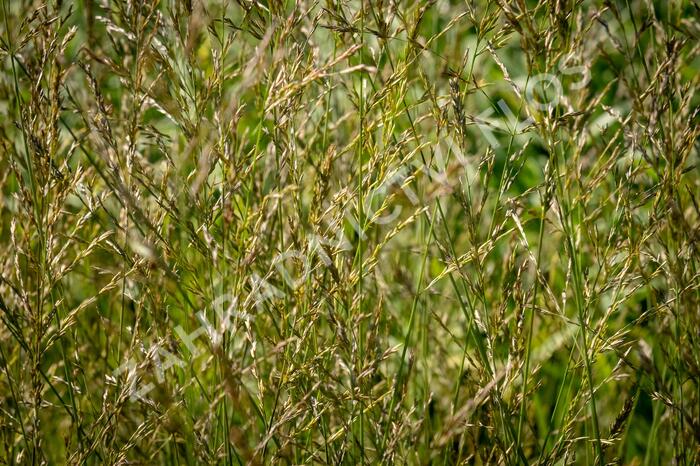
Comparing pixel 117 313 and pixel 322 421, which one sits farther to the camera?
pixel 117 313

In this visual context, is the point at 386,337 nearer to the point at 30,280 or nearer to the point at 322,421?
the point at 322,421

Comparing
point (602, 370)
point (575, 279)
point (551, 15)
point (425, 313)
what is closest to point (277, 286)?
point (425, 313)

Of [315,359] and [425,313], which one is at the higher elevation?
[315,359]

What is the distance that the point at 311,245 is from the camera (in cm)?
135

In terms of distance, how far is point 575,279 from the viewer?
1.32 m

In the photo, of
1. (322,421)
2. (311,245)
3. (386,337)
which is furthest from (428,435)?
(311,245)

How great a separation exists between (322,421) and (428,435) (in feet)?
1.09

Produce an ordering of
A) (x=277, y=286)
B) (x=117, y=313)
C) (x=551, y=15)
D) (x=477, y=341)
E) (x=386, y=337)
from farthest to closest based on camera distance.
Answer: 1. (x=117, y=313)
2. (x=386, y=337)
3. (x=277, y=286)
4. (x=477, y=341)
5. (x=551, y=15)

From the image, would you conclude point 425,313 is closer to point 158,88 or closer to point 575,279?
point 575,279

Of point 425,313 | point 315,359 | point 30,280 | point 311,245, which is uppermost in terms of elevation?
point 30,280

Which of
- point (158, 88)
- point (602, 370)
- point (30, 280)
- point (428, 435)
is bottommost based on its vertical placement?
point (602, 370)

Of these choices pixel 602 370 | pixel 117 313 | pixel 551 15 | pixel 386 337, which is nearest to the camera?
pixel 551 15

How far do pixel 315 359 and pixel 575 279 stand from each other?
450 mm

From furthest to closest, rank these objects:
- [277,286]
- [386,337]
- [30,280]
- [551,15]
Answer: [30,280] → [386,337] → [277,286] → [551,15]
